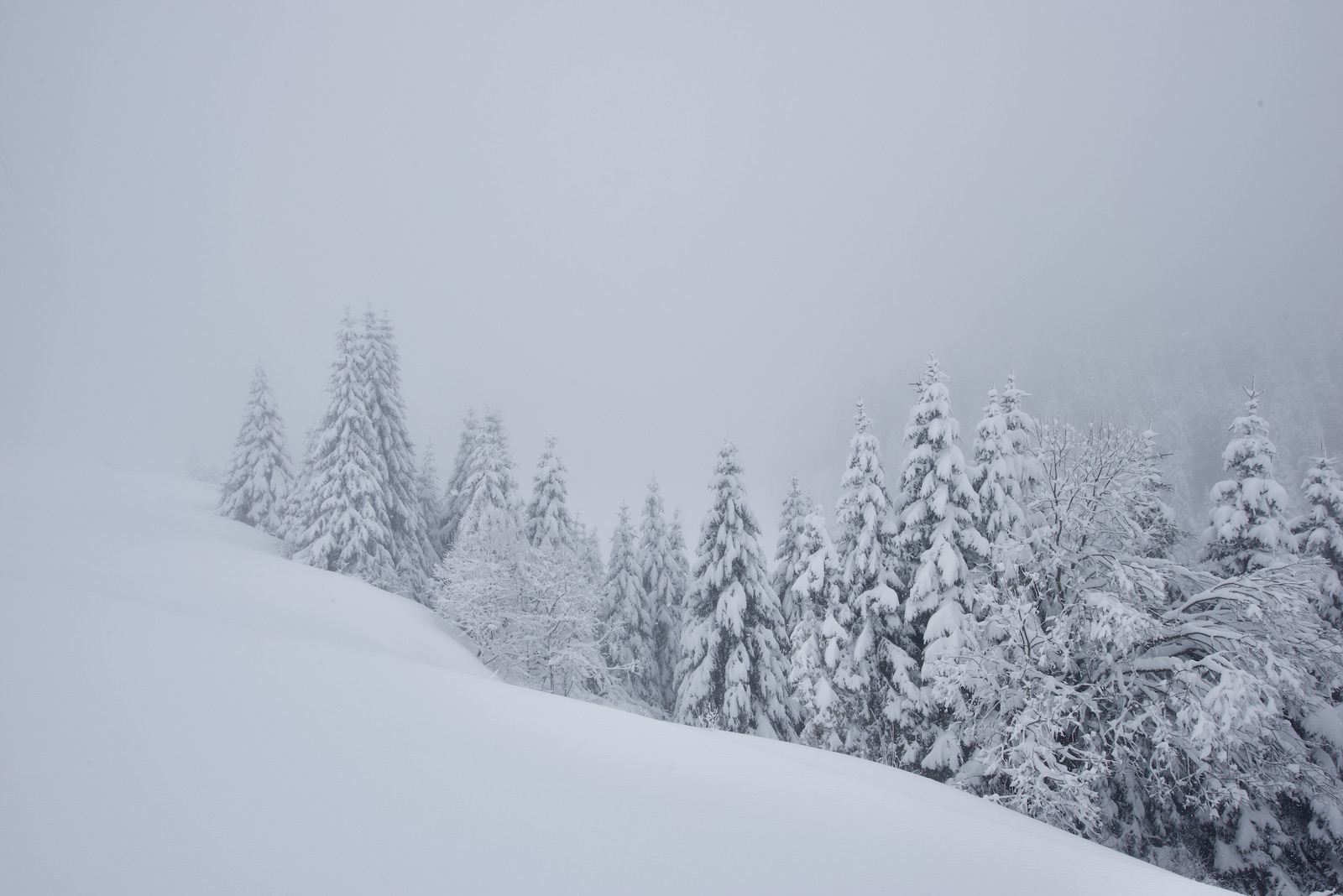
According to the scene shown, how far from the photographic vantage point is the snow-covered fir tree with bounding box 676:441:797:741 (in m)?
21.1

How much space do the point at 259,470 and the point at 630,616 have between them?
68.4 ft

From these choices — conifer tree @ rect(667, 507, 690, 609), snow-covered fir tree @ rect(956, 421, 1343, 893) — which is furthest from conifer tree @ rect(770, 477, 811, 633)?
snow-covered fir tree @ rect(956, 421, 1343, 893)

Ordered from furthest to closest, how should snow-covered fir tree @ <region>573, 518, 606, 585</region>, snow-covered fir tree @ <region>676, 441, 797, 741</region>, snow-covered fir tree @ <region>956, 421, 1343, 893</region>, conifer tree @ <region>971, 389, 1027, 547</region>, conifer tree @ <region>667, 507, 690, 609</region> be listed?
conifer tree @ <region>667, 507, 690, 609</region>
snow-covered fir tree @ <region>573, 518, 606, 585</region>
snow-covered fir tree @ <region>676, 441, 797, 741</region>
conifer tree @ <region>971, 389, 1027, 547</region>
snow-covered fir tree @ <region>956, 421, 1343, 893</region>

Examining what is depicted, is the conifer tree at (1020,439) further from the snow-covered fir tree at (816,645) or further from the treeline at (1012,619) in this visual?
the snow-covered fir tree at (816,645)

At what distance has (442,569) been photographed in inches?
832

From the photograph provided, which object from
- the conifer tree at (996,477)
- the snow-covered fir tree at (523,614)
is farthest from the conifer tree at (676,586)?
the conifer tree at (996,477)

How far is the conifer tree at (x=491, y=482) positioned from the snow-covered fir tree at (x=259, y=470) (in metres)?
9.68

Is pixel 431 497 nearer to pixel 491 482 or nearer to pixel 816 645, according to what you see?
pixel 491 482

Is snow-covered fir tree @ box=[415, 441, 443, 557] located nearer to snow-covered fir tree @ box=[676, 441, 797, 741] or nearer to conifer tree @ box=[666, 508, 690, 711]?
conifer tree @ box=[666, 508, 690, 711]

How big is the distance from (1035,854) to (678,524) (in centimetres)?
2922

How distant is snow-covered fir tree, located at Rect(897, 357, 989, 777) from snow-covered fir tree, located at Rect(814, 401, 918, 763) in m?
0.48

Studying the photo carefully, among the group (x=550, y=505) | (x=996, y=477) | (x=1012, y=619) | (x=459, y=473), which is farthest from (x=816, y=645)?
(x=459, y=473)

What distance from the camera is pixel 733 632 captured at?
70.1 ft

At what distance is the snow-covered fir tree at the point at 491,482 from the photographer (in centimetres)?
2716
